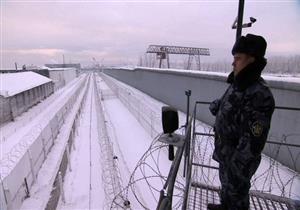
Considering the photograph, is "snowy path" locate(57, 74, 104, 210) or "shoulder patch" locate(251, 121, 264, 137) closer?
"shoulder patch" locate(251, 121, 264, 137)

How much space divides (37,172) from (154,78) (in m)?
8.64

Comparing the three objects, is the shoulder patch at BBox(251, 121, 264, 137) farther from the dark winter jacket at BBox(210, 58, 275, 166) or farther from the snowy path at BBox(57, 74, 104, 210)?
the snowy path at BBox(57, 74, 104, 210)

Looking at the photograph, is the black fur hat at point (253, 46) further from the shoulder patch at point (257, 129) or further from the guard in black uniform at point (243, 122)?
the shoulder patch at point (257, 129)

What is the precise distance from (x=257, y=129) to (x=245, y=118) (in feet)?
0.45

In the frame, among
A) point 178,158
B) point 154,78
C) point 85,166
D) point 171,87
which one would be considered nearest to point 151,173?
point 85,166

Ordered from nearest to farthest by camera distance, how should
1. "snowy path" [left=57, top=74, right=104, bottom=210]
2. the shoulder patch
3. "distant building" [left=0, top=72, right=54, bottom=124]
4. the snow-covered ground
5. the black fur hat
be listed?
the shoulder patch < the black fur hat < the snow-covered ground < "snowy path" [left=57, top=74, right=104, bottom=210] < "distant building" [left=0, top=72, right=54, bottom=124]

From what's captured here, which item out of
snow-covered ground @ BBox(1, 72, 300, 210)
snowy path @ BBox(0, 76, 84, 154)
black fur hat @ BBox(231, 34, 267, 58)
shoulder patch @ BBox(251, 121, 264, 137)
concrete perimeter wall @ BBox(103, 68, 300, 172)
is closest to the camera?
shoulder patch @ BBox(251, 121, 264, 137)

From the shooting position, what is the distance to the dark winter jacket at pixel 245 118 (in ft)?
5.73

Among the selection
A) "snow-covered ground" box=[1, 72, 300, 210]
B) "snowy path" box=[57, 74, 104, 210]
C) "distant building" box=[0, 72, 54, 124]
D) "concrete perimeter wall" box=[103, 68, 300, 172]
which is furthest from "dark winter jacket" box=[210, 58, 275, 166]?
"distant building" box=[0, 72, 54, 124]

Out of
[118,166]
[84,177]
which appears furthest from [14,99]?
[118,166]

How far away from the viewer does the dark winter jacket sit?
5.73 feet

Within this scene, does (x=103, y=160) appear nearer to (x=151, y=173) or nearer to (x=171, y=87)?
(x=151, y=173)

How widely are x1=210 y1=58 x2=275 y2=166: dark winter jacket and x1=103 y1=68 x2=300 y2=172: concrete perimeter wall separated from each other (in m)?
2.39

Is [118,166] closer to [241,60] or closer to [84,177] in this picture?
[84,177]
